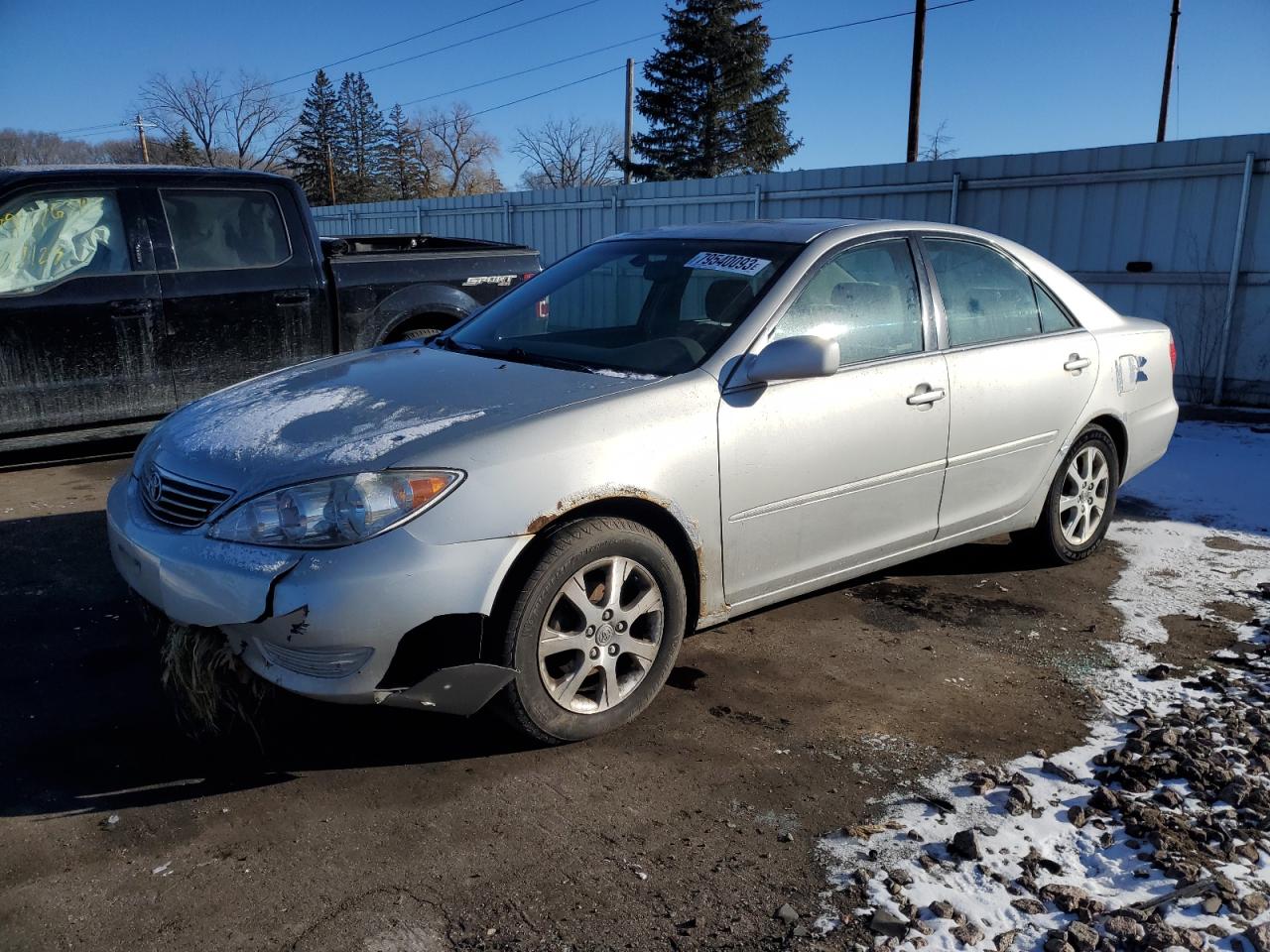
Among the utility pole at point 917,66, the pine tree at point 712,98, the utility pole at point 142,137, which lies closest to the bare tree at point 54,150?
the utility pole at point 142,137

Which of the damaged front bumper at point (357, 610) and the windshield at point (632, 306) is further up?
the windshield at point (632, 306)

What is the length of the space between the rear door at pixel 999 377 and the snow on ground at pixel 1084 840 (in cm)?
86

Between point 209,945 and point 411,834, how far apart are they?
59cm

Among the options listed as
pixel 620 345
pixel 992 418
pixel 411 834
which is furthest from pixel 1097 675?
pixel 411 834

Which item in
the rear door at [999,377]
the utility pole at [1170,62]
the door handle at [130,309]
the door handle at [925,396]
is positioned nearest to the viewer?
the door handle at [925,396]

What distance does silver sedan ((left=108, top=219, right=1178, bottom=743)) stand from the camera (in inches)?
113

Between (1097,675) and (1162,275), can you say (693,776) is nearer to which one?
(1097,675)

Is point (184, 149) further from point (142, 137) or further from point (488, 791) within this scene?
point (488, 791)

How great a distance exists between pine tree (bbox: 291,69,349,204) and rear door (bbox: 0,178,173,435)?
64.0 m

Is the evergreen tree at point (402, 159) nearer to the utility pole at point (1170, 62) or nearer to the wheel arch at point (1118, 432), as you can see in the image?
the utility pole at point (1170, 62)

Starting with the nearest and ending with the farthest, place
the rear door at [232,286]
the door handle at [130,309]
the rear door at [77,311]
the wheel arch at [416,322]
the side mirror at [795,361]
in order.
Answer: the side mirror at [795,361] → the rear door at [77,311] → the door handle at [130,309] → the rear door at [232,286] → the wheel arch at [416,322]

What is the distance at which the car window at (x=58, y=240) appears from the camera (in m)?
5.89

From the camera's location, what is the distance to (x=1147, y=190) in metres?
9.96

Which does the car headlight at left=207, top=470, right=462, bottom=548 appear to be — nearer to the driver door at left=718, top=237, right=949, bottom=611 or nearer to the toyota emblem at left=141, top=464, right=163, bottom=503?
the toyota emblem at left=141, top=464, right=163, bottom=503
